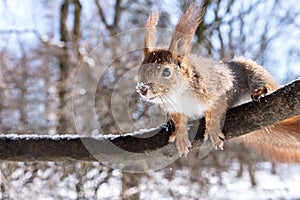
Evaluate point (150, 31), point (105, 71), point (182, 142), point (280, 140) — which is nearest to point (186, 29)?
point (150, 31)

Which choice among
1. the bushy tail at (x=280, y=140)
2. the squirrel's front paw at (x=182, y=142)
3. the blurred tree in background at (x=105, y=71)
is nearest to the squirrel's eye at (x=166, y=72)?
the squirrel's front paw at (x=182, y=142)

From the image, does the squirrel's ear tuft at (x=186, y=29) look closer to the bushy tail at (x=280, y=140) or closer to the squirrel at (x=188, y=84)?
the squirrel at (x=188, y=84)

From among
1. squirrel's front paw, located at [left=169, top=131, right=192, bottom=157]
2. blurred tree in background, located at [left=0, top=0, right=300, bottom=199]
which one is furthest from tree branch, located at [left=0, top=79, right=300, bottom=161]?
blurred tree in background, located at [left=0, top=0, right=300, bottom=199]

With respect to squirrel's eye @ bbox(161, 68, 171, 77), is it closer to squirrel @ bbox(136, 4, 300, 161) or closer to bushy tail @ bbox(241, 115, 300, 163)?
squirrel @ bbox(136, 4, 300, 161)

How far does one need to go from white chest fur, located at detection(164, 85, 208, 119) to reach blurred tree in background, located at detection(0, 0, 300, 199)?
3.22 ft

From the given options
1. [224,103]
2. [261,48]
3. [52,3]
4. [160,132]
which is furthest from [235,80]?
[52,3]

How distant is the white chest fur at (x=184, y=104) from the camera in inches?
40.0

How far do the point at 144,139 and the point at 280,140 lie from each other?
0.32 m

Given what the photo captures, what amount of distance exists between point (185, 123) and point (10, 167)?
1.46 meters

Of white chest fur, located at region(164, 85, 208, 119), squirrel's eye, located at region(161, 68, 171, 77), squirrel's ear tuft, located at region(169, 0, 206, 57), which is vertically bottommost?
white chest fur, located at region(164, 85, 208, 119)

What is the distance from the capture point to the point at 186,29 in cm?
95

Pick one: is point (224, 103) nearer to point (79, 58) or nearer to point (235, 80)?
point (235, 80)

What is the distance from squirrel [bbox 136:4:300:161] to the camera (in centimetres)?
95

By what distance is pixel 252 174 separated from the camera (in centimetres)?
225
